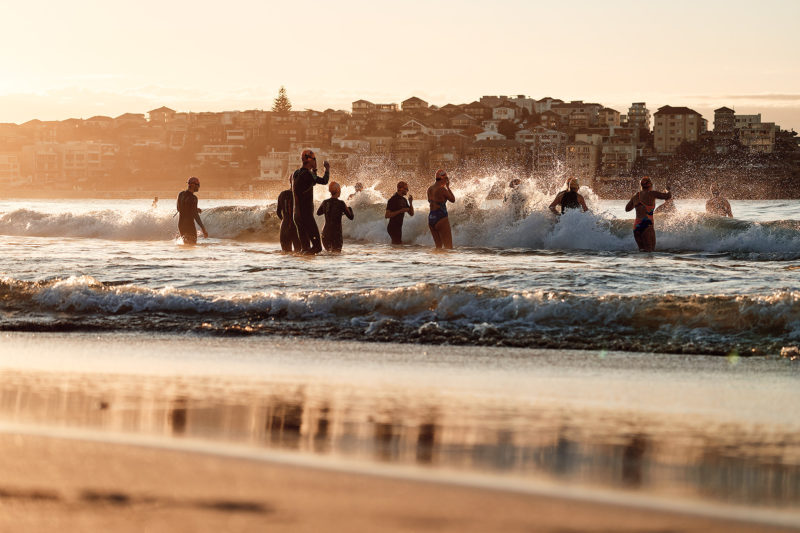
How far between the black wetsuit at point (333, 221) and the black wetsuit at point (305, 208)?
0.35 metres

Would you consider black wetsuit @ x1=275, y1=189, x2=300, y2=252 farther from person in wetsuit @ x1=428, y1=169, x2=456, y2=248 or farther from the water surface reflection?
the water surface reflection

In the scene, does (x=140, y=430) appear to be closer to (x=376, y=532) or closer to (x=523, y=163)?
(x=376, y=532)

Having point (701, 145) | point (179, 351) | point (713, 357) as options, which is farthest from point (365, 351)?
point (701, 145)

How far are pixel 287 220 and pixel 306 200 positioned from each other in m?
1.65

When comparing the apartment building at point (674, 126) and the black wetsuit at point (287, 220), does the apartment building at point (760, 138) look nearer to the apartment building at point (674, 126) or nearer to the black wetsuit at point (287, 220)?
the apartment building at point (674, 126)

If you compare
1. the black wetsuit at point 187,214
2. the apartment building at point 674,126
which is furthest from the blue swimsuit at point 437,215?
the apartment building at point 674,126

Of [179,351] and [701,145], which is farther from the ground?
[701,145]

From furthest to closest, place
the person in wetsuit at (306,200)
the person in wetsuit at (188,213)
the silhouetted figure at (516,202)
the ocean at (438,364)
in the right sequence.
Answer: the silhouetted figure at (516,202)
the person in wetsuit at (188,213)
the person in wetsuit at (306,200)
the ocean at (438,364)

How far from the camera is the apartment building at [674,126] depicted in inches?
6964

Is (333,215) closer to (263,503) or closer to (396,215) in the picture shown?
(396,215)

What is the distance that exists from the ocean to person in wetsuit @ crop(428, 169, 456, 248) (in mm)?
2552

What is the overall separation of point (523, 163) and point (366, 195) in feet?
402

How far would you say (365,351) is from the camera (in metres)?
7.73

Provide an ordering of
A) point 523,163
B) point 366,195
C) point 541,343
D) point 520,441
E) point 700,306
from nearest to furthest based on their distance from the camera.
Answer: point 520,441
point 541,343
point 700,306
point 366,195
point 523,163
